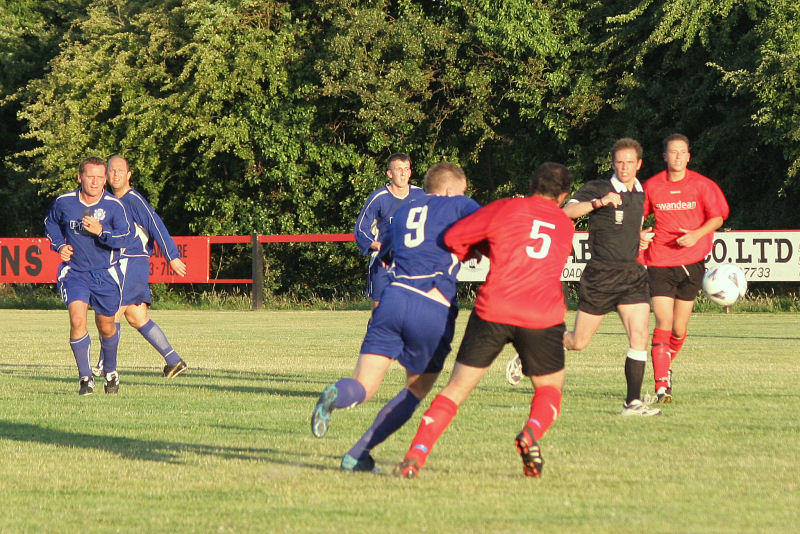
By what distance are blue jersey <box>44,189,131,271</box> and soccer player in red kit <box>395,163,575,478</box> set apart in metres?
5.46

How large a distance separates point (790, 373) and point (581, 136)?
63.9ft

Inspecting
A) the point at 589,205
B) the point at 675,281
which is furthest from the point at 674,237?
the point at 589,205

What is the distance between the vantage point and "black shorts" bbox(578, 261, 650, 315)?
9.30m

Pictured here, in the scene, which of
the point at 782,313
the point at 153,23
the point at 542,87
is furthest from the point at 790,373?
the point at 153,23

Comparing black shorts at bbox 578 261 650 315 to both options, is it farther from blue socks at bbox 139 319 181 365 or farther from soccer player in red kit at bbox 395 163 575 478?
blue socks at bbox 139 319 181 365

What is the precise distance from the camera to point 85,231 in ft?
35.7

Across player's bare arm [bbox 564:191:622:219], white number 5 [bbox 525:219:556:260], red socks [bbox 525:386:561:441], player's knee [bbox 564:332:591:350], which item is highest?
white number 5 [bbox 525:219:556:260]

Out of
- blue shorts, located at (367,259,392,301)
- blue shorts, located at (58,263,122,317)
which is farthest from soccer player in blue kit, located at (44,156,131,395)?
blue shorts, located at (367,259,392,301)

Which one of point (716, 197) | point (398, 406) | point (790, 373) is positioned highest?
point (716, 197)

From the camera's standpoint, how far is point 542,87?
30.6 m

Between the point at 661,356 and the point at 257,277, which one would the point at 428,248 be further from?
the point at 257,277

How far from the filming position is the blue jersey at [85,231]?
1084 centimetres

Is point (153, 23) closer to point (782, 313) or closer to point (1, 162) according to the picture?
point (1, 162)

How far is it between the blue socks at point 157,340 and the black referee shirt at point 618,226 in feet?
15.4
